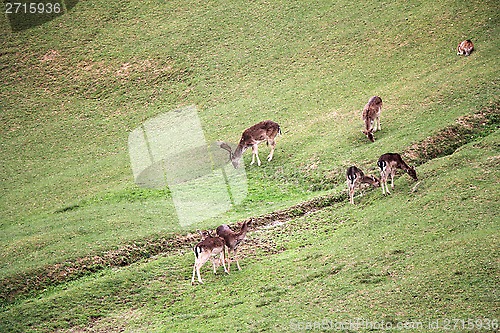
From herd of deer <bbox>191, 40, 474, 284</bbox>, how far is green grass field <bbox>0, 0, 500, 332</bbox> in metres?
0.50

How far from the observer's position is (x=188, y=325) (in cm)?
1905

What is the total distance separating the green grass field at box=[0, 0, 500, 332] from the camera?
62.8ft

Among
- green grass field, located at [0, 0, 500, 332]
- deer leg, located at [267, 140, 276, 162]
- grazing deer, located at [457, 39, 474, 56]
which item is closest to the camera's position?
green grass field, located at [0, 0, 500, 332]

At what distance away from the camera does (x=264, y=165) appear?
99.1ft

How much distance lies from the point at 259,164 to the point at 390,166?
783cm

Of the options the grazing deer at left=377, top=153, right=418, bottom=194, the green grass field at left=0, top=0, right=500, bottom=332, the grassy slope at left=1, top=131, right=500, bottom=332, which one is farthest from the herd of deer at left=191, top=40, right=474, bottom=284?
the grassy slope at left=1, top=131, right=500, bottom=332

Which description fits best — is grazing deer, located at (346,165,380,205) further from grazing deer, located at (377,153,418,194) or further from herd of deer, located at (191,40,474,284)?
grazing deer, located at (377,153,418,194)

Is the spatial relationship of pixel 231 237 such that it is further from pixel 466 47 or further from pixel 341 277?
pixel 466 47

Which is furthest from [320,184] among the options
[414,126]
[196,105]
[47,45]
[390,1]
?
[47,45]

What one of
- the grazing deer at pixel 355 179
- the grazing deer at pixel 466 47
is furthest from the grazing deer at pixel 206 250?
the grazing deer at pixel 466 47

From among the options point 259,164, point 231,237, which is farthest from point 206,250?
point 259,164

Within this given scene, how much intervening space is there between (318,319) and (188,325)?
384 cm

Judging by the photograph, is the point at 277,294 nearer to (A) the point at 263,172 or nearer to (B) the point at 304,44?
(A) the point at 263,172

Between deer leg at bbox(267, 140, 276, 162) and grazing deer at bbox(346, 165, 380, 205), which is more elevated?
deer leg at bbox(267, 140, 276, 162)
